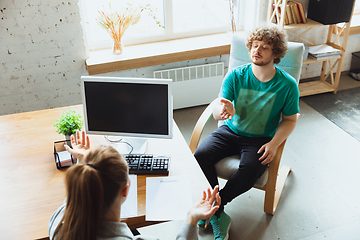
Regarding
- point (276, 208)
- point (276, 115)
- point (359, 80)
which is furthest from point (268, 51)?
point (359, 80)

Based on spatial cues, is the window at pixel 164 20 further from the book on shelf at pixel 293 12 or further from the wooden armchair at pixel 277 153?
the wooden armchair at pixel 277 153

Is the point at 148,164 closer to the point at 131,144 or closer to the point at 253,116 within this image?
the point at 131,144

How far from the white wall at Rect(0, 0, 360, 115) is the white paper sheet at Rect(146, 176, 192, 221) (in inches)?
75.0

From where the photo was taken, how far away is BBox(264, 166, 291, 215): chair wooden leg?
208 centimetres

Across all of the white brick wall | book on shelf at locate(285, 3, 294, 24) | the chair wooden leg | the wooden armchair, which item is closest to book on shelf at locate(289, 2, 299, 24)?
book on shelf at locate(285, 3, 294, 24)

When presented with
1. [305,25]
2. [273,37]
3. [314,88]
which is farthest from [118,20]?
[314,88]

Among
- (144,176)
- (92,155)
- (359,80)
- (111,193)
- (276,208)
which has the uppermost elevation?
(92,155)

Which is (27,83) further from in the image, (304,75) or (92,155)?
(304,75)

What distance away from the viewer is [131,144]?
1723 millimetres

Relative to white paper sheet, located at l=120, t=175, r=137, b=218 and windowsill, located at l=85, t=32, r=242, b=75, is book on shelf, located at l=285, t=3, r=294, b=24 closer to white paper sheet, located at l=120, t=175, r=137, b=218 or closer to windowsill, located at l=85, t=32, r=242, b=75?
windowsill, located at l=85, t=32, r=242, b=75

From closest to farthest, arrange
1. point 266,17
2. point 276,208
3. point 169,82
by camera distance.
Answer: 1. point 169,82
2. point 276,208
3. point 266,17

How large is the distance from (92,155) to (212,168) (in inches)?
44.6

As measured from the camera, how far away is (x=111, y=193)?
40.3 inches

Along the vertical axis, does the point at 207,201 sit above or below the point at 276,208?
above
